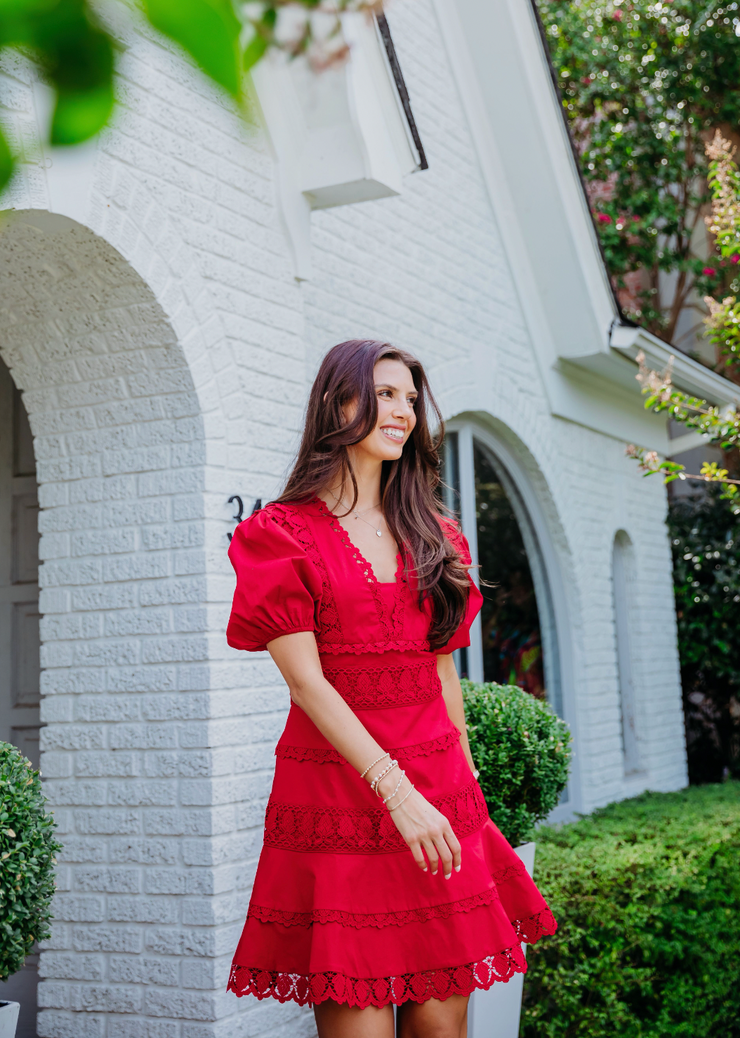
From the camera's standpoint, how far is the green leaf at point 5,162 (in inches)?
19.6

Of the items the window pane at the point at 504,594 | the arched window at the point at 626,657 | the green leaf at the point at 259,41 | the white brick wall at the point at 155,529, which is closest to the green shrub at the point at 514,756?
the white brick wall at the point at 155,529

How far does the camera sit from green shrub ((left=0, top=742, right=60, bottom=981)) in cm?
215

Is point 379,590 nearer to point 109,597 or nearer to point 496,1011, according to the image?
point 109,597

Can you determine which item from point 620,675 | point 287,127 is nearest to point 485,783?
point 287,127

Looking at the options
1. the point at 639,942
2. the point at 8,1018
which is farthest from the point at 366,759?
the point at 639,942

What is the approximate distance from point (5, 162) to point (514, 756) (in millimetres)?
3405

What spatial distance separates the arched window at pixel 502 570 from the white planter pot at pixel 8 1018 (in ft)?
12.0

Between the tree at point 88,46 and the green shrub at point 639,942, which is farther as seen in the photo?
the green shrub at point 639,942

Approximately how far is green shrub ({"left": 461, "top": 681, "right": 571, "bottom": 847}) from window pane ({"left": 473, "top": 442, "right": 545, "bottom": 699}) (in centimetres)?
216

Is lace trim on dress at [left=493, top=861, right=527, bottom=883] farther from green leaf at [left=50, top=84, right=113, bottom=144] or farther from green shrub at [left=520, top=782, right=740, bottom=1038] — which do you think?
green leaf at [left=50, top=84, right=113, bottom=144]

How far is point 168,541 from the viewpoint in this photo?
3.35m

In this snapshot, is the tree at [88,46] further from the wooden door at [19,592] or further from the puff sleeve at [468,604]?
the wooden door at [19,592]

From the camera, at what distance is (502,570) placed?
6348 millimetres

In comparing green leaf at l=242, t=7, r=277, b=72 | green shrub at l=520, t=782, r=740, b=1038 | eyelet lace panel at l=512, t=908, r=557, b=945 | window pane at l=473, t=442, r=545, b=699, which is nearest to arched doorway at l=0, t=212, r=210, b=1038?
eyelet lace panel at l=512, t=908, r=557, b=945
